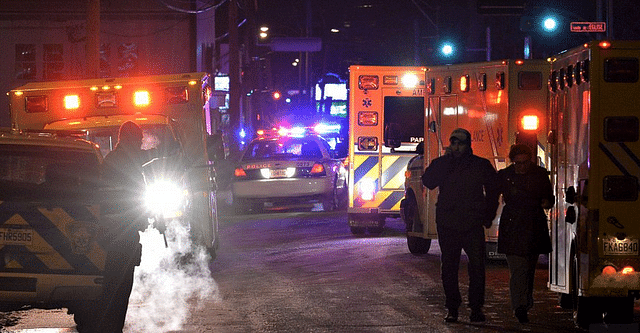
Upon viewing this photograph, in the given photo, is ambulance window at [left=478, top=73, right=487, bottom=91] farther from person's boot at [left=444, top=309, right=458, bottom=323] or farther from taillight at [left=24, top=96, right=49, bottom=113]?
taillight at [left=24, top=96, right=49, bottom=113]

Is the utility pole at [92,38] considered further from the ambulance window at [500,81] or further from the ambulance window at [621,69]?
the ambulance window at [621,69]

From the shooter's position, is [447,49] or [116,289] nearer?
[116,289]

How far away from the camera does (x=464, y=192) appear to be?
1045cm

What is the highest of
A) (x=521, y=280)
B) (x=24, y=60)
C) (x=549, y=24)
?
(x=24, y=60)

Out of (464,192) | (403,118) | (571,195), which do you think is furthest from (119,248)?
(403,118)

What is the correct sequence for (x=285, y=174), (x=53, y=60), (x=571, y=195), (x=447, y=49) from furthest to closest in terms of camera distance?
(x=53, y=60), (x=447, y=49), (x=285, y=174), (x=571, y=195)

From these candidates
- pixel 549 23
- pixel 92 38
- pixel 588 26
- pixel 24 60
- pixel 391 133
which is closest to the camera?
pixel 391 133

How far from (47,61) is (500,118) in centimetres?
3337

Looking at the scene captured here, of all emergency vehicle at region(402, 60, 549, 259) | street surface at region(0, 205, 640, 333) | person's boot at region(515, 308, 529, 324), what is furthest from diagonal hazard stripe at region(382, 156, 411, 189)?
person's boot at region(515, 308, 529, 324)

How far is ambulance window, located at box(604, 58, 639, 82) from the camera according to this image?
9.38 meters

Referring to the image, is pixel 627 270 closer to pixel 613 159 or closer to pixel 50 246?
pixel 613 159

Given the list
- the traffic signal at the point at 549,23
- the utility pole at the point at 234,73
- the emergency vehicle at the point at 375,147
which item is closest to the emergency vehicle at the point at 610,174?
the emergency vehicle at the point at 375,147

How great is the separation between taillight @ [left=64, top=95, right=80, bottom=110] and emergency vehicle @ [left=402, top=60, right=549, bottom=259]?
4.75 meters

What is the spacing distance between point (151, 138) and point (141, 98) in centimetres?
102
